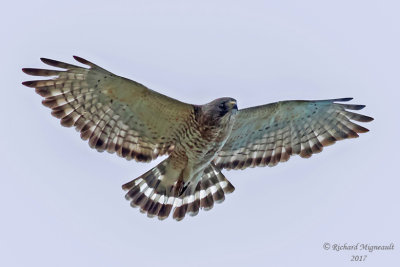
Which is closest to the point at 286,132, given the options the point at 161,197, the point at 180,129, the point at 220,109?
the point at 220,109

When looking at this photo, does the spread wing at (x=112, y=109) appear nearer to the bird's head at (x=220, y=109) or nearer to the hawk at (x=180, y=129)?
the hawk at (x=180, y=129)

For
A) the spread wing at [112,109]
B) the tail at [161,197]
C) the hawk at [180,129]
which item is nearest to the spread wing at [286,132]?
the hawk at [180,129]

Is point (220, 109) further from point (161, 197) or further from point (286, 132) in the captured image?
point (161, 197)

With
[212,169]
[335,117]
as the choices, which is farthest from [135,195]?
[335,117]

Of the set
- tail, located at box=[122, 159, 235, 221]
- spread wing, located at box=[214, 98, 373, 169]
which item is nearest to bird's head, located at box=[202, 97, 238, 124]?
spread wing, located at box=[214, 98, 373, 169]

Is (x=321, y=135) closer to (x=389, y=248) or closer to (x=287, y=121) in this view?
(x=287, y=121)
